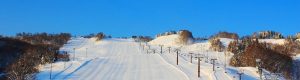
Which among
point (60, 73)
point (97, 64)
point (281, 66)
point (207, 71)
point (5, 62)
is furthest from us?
point (5, 62)

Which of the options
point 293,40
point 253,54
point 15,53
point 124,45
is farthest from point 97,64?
point 293,40

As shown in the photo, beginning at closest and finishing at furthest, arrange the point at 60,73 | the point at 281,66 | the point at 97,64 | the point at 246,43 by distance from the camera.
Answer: the point at 60,73, the point at 97,64, the point at 281,66, the point at 246,43

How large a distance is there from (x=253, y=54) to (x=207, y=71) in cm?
3460

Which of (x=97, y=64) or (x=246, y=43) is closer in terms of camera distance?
(x=97, y=64)

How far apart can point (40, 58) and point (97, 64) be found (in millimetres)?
10941

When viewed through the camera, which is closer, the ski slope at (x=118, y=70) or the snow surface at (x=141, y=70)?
the ski slope at (x=118, y=70)

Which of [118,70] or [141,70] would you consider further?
[118,70]

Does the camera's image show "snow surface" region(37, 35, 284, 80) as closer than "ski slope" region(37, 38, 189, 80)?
No

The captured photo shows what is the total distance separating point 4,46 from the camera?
6565 inches

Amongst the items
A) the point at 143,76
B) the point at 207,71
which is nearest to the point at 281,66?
the point at 207,71

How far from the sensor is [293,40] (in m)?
198

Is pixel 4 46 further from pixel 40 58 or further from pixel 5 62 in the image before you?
pixel 40 58

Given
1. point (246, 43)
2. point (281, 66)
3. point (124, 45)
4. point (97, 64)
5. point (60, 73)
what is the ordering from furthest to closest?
1. point (124, 45)
2. point (246, 43)
3. point (281, 66)
4. point (97, 64)
5. point (60, 73)

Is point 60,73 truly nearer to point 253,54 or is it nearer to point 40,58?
point 40,58
